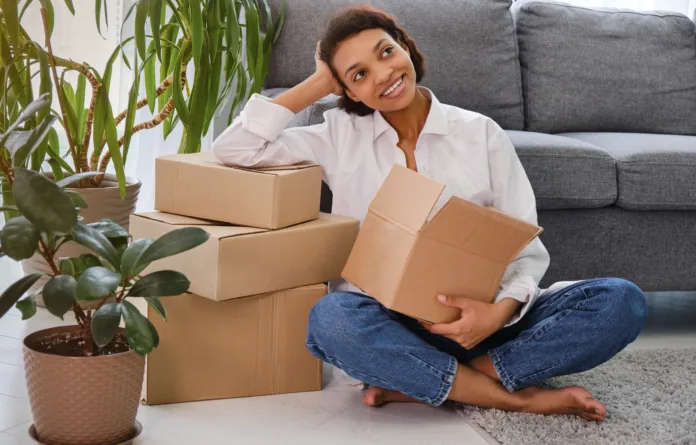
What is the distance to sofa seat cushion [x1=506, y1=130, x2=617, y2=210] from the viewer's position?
7.04 feet

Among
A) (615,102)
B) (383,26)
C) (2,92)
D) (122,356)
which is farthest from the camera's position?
(615,102)

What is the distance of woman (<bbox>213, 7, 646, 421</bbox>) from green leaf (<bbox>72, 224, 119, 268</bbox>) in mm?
388

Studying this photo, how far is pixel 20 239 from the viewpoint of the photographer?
4.13 feet

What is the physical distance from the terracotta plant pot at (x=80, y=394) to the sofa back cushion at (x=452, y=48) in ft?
4.32

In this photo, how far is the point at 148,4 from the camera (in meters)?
1.96

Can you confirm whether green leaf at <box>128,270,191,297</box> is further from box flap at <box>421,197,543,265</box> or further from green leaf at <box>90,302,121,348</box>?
box flap at <box>421,197,543,265</box>

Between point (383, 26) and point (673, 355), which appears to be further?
point (673, 355)

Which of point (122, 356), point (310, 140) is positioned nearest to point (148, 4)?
point (310, 140)

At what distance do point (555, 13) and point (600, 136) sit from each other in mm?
471

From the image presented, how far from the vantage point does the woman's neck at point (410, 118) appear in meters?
1.80

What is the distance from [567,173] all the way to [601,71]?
0.72 metres

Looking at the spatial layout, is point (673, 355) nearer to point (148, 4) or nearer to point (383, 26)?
point (383, 26)

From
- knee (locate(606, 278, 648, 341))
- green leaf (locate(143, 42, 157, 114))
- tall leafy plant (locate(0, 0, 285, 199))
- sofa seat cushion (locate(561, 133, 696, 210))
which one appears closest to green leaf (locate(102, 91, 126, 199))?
tall leafy plant (locate(0, 0, 285, 199))

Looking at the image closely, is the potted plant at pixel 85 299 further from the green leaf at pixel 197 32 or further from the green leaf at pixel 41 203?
the green leaf at pixel 197 32
